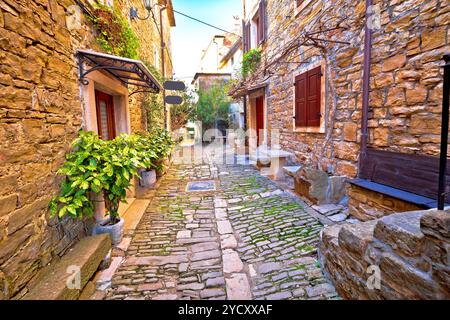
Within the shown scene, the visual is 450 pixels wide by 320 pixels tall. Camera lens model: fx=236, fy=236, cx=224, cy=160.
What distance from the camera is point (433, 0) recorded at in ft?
8.22

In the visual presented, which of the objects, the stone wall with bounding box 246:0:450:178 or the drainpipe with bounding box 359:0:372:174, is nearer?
the stone wall with bounding box 246:0:450:178

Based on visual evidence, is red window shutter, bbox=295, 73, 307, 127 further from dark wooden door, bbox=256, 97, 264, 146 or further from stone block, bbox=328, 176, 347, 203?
dark wooden door, bbox=256, 97, 264, 146

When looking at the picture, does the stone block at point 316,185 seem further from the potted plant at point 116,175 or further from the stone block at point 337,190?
the potted plant at point 116,175

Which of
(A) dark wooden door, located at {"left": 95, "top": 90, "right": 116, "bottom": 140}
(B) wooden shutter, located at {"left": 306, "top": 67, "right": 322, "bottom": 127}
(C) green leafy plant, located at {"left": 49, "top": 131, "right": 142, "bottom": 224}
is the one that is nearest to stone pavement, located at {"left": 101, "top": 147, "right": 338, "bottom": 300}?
(C) green leafy plant, located at {"left": 49, "top": 131, "right": 142, "bottom": 224}

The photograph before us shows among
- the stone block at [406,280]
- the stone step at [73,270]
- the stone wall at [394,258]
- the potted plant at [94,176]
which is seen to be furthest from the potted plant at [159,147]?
the stone block at [406,280]

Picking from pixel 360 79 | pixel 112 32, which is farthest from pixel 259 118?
pixel 112 32

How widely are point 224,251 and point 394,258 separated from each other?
1.87 meters

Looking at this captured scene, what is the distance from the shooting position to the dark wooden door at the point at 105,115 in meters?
4.14

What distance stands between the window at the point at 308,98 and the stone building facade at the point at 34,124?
4181 millimetres

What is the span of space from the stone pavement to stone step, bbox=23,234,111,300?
28cm

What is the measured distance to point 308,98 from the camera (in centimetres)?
521

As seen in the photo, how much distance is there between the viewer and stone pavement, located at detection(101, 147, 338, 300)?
93.0 inches

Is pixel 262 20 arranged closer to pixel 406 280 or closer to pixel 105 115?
pixel 105 115
